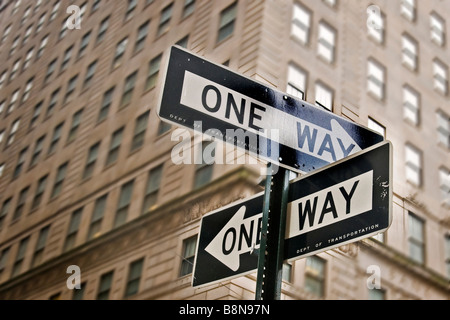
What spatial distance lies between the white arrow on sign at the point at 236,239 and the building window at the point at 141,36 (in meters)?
26.5

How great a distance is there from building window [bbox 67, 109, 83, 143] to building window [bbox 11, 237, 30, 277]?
17.0 ft

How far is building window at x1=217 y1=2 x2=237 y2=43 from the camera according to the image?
24.3 metres

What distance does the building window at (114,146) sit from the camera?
27.5 metres

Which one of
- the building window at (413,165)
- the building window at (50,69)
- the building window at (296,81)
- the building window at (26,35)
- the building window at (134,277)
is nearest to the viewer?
the building window at (296,81)

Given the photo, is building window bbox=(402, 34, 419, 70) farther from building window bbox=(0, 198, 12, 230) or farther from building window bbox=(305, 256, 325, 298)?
building window bbox=(0, 198, 12, 230)

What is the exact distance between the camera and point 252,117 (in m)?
3.59

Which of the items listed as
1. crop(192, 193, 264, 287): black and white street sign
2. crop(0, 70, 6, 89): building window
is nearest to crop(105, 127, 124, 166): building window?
crop(0, 70, 6, 89): building window

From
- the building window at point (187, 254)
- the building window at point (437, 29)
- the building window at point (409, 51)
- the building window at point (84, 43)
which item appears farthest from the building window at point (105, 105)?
the building window at point (437, 29)

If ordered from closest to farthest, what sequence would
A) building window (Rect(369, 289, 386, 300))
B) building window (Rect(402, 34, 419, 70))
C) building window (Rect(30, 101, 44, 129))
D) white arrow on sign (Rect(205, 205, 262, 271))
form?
white arrow on sign (Rect(205, 205, 262, 271)) → building window (Rect(369, 289, 386, 300)) → building window (Rect(402, 34, 419, 70)) → building window (Rect(30, 101, 44, 129))

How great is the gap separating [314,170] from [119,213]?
884 inches

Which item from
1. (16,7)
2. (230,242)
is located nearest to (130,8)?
(16,7)

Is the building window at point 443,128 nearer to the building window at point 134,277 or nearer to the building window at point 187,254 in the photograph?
the building window at point 187,254

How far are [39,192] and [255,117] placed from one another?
29.9 meters

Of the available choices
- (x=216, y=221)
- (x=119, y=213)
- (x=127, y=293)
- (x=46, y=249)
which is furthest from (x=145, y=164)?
(x=216, y=221)
